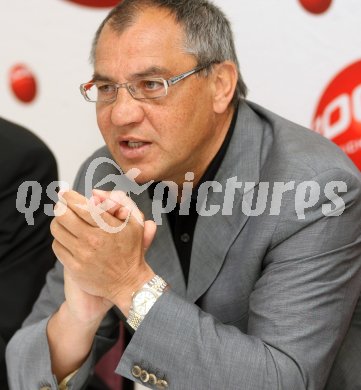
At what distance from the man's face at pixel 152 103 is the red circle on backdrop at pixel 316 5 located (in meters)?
0.48

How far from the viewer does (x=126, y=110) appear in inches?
53.5

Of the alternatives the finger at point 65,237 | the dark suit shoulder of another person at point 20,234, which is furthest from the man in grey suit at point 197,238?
the dark suit shoulder of another person at point 20,234

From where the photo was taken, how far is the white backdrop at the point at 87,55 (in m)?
1.77

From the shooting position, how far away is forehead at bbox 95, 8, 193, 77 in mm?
1360

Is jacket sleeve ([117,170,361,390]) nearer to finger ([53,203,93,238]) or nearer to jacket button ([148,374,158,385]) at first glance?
jacket button ([148,374,158,385])

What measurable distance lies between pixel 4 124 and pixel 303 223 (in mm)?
919

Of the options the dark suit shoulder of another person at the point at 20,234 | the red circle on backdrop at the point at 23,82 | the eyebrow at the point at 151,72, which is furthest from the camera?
the red circle on backdrop at the point at 23,82

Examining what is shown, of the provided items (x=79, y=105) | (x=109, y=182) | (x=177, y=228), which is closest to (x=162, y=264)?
(x=177, y=228)

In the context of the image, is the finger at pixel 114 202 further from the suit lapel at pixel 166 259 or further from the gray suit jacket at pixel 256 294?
the suit lapel at pixel 166 259

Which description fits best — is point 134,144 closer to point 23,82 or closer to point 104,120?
point 104,120

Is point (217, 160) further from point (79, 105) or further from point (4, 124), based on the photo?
point (79, 105)

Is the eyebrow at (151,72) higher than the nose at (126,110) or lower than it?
higher

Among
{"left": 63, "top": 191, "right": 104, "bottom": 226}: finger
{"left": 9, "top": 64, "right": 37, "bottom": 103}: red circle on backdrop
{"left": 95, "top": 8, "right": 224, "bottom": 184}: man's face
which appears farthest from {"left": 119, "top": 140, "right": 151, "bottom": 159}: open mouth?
{"left": 9, "top": 64, "right": 37, "bottom": 103}: red circle on backdrop

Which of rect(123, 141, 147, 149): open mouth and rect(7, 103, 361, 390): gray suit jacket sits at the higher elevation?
rect(123, 141, 147, 149): open mouth
